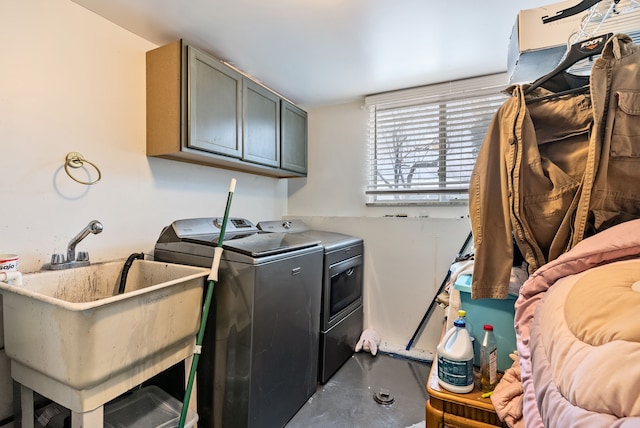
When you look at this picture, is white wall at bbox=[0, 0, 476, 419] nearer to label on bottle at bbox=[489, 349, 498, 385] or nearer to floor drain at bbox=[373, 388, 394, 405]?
floor drain at bbox=[373, 388, 394, 405]

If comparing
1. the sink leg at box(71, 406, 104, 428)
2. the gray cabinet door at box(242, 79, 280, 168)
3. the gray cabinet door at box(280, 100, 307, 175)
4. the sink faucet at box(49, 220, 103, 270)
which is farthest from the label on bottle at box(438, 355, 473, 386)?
the gray cabinet door at box(280, 100, 307, 175)

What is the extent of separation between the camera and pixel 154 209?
206cm

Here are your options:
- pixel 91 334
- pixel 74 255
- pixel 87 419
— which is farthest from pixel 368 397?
pixel 74 255

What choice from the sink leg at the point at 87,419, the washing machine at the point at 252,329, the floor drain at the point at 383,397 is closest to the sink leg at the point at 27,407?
the sink leg at the point at 87,419

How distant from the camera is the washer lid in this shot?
1588mm

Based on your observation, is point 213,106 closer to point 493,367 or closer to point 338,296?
point 338,296

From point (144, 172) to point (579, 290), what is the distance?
218 cm

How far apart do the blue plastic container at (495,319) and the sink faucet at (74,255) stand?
65.0 inches

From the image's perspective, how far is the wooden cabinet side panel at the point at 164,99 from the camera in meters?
1.84

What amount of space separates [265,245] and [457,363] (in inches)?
43.9

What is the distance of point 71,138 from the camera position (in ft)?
5.41

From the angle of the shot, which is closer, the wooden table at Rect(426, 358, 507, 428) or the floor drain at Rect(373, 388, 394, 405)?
the wooden table at Rect(426, 358, 507, 428)

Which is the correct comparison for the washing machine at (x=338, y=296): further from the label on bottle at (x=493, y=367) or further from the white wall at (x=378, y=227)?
the label on bottle at (x=493, y=367)

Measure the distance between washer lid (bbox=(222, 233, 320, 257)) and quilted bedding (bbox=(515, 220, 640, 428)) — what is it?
1118 millimetres
